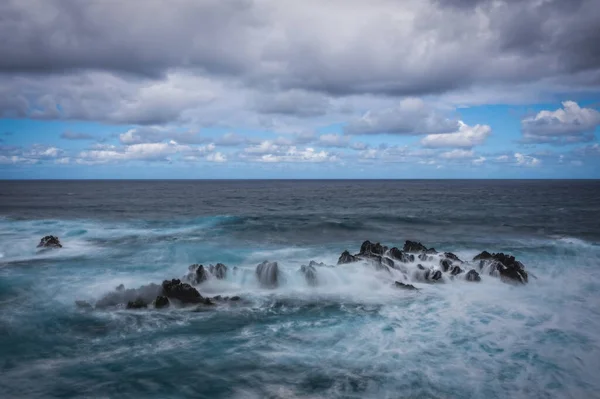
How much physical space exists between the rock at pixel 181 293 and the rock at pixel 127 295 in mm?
500

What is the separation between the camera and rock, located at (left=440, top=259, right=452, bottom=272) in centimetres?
2344

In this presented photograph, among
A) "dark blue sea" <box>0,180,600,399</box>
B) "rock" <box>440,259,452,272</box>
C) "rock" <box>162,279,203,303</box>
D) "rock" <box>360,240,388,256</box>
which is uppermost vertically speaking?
"rock" <box>360,240,388,256</box>

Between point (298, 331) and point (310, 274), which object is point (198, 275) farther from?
point (298, 331)

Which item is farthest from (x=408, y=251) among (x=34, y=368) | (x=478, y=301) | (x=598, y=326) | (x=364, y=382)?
(x=34, y=368)

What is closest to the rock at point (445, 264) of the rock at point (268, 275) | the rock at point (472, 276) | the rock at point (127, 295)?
the rock at point (472, 276)

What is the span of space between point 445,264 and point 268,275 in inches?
401

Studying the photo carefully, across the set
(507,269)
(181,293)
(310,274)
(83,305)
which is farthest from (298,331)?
(507,269)

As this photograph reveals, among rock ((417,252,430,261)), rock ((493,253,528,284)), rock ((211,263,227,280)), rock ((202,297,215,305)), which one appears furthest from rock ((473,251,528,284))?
rock ((202,297,215,305))

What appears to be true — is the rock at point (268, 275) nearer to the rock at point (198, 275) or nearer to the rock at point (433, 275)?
the rock at point (198, 275)

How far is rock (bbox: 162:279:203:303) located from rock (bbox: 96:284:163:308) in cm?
50

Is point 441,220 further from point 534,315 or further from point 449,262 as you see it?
point 534,315

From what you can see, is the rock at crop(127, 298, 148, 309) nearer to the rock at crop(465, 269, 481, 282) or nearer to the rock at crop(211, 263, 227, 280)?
the rock at crop(211, 263, 227, 280)

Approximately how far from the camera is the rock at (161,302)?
57.3 feet

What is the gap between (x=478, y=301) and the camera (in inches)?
753
